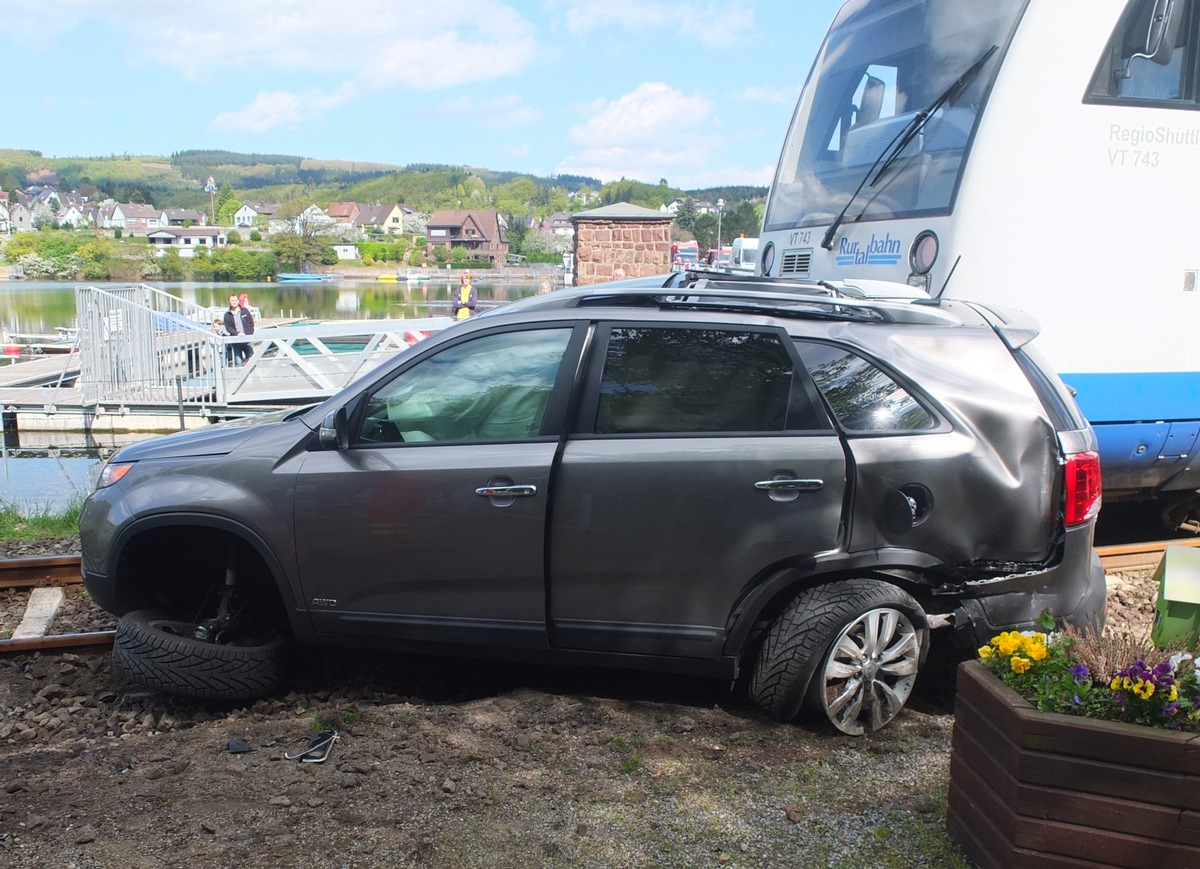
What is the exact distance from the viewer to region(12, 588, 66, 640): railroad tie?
219 inches

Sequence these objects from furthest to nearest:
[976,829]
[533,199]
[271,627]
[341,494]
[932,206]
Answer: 1. [533,199]
2. [932,206]
3. [271,627]
4. [341,494]
5. [976,829]

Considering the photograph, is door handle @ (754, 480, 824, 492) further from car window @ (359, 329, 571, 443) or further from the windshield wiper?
the windshield wiper

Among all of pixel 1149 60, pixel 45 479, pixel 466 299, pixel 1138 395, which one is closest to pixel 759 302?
pixel 1138 395

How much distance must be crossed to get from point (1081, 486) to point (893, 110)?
134 inches

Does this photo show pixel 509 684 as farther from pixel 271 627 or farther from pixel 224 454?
pixel 224 454

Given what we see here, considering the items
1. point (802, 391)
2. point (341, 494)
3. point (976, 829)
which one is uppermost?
point (802, 391)

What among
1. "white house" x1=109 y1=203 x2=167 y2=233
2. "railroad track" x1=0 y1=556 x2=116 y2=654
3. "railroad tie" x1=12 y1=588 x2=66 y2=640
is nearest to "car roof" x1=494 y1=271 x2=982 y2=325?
"railroad track" x1=0 y1=556 x2=116 y2=654

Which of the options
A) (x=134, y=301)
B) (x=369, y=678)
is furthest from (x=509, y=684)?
(x=134, y=301)

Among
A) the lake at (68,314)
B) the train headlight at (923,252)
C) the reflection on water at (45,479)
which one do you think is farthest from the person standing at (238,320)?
the train headlight at (923,252)

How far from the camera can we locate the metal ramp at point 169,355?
16828mm

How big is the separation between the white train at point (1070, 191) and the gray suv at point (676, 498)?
148cm

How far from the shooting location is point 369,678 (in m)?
4.89

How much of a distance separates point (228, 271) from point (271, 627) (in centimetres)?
10610

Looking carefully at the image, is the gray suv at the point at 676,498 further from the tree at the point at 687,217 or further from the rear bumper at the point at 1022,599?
the tree at the point at 687,217
